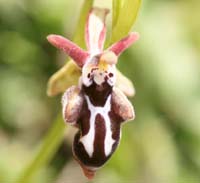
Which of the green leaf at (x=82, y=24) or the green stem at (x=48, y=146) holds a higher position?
the green leaf at (x=82, y=24)

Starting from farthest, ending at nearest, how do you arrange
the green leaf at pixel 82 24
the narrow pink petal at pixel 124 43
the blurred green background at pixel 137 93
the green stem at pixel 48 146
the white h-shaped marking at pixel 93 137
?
the blurred green background at pixel 137 93, the green stem at pixel 48 146, the green leaf at pixel 82 24, the narrow pink petal at pixel 124 43, the white h-shaped marking at pixel 93 137

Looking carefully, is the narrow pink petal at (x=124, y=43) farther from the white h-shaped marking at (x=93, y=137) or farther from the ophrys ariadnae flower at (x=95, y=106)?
the white h-shaped marking at (x=93, y=137)

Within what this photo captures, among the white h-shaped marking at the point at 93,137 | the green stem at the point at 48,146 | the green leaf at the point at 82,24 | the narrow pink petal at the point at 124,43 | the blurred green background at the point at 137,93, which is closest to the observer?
the white h-shaped marking at the point at 93,137

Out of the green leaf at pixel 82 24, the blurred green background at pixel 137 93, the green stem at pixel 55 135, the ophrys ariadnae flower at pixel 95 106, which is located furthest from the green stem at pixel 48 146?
the blurred green background at pixel 137 93

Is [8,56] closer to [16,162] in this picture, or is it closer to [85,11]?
[16,162]

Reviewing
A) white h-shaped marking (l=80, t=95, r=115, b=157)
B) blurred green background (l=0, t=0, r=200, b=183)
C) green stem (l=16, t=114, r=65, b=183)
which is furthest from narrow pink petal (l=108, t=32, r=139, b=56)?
blurred green background (l=0, t=0, r=200, b=183)

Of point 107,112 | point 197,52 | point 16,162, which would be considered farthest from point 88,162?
point 197,52

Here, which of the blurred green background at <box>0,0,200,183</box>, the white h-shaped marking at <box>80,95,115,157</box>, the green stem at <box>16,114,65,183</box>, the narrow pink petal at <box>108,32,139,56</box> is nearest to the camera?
the white h-shaped marking at <box>80,95,115,157</box>

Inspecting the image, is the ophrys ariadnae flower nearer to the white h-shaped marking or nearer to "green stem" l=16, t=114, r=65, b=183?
the white h-shaped marking
